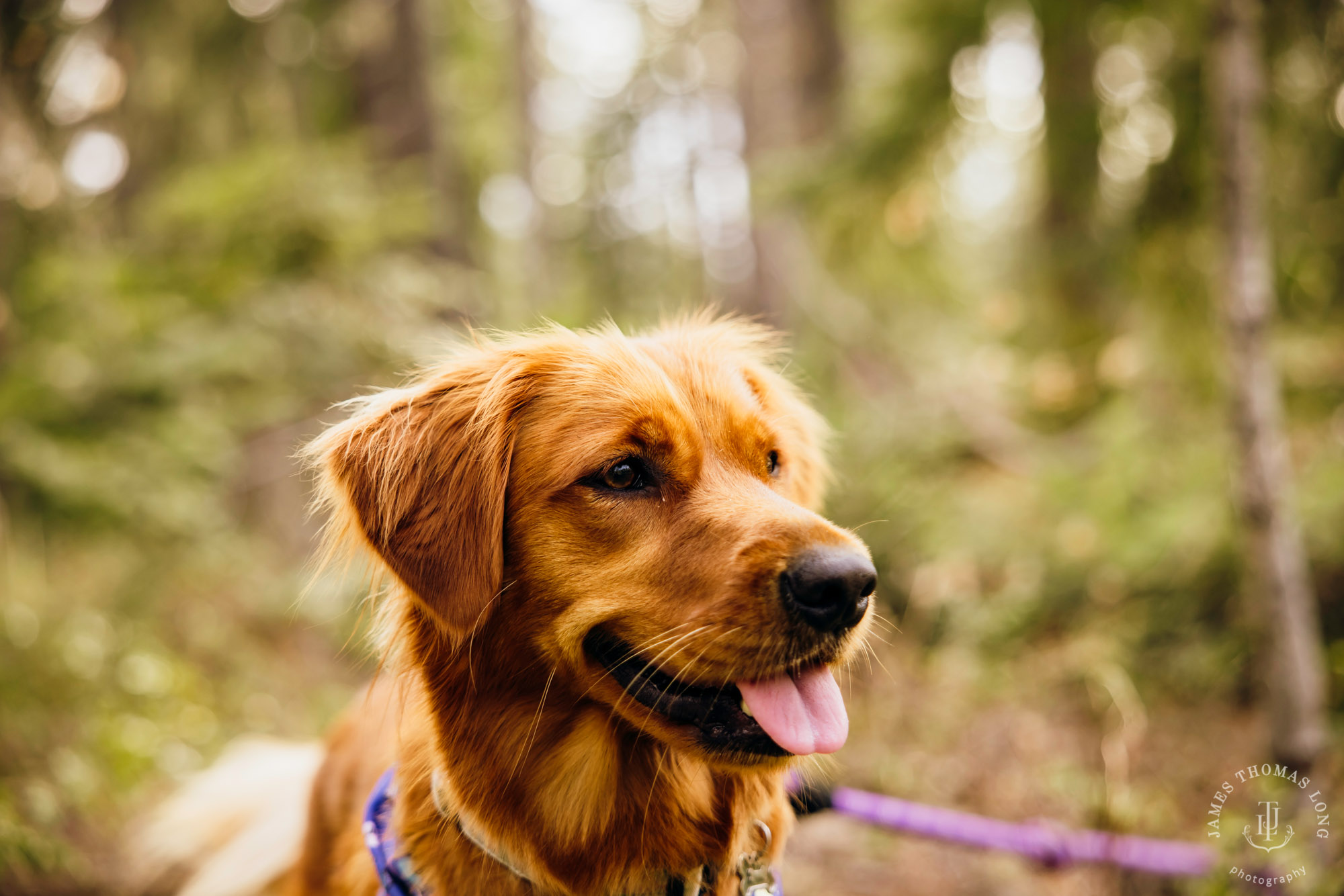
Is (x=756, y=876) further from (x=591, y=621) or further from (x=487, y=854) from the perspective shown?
(x=591, y=621)

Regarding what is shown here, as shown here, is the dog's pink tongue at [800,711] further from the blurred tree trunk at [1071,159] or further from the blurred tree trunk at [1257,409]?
the blurred tree trunk at [1071,159]

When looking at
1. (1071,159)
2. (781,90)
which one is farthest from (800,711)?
(781,90)

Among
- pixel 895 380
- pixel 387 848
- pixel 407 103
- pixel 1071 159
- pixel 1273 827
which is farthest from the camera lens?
pixel 895 380

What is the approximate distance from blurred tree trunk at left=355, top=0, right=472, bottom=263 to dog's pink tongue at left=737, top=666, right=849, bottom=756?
20.8ft

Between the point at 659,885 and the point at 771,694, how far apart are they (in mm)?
649

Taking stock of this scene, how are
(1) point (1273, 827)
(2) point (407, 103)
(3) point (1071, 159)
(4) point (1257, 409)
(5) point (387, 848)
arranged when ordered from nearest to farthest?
(5) point (387, 848) < (1) point (1273, 827) < (4) point (1257, 409) < (3) point (1071, 159) < (2) point (407, 103)

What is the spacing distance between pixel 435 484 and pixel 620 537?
51cm

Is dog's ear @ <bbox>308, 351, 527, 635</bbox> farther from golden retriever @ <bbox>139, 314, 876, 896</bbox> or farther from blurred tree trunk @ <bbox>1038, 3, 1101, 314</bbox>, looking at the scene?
blurred tree trunk @ <bbox>1038, 3, 1101, 314</bbox>

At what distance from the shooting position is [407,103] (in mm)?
7695

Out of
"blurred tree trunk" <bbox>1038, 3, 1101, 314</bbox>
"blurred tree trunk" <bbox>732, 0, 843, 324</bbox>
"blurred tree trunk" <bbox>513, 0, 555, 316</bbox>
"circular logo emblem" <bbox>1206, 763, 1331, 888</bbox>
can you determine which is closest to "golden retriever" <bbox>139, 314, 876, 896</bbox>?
"circular logo emblem" <bbox>1206, 763, 1331, 888</bbox>

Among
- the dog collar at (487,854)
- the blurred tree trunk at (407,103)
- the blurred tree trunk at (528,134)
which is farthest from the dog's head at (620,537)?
the blurred tree trunk at (528,134)

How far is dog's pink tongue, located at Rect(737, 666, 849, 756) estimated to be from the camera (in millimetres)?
1874

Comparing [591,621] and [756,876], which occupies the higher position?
[591,621]

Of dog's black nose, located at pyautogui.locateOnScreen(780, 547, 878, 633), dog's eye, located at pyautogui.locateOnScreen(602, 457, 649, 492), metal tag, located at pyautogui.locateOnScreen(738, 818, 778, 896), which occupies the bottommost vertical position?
metal tag, located at pyautogui.locateOnScreen(738, 818, 778, 896)
